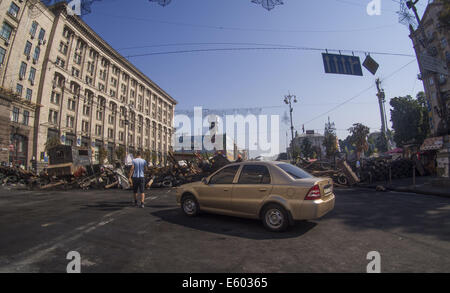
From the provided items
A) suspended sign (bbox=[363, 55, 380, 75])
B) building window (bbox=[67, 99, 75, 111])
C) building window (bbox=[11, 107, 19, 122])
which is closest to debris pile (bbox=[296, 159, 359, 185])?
suspended sign (bbox=[363, 55, 380, 75])

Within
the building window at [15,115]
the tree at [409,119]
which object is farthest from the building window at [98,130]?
the tree at [409,119]

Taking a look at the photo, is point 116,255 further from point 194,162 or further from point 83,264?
point 194,162

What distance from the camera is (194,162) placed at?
55.0 ft

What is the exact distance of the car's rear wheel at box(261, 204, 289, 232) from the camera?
14.3ft

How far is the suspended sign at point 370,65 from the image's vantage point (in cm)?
1091

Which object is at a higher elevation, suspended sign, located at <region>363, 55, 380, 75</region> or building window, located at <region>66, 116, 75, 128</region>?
building window, located at <region>66, 116, 75, 128</region>

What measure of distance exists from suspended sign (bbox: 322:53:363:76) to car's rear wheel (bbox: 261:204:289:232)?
894cm

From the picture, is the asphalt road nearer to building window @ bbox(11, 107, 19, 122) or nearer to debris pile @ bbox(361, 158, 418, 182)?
debris pile @ bbox(361, 158, 418, 182)

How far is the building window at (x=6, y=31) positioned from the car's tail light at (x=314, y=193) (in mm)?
42506

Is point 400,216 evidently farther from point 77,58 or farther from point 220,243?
point 77,58

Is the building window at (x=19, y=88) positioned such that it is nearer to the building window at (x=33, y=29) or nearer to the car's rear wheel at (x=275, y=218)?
the building window at (x=33, y=29)
